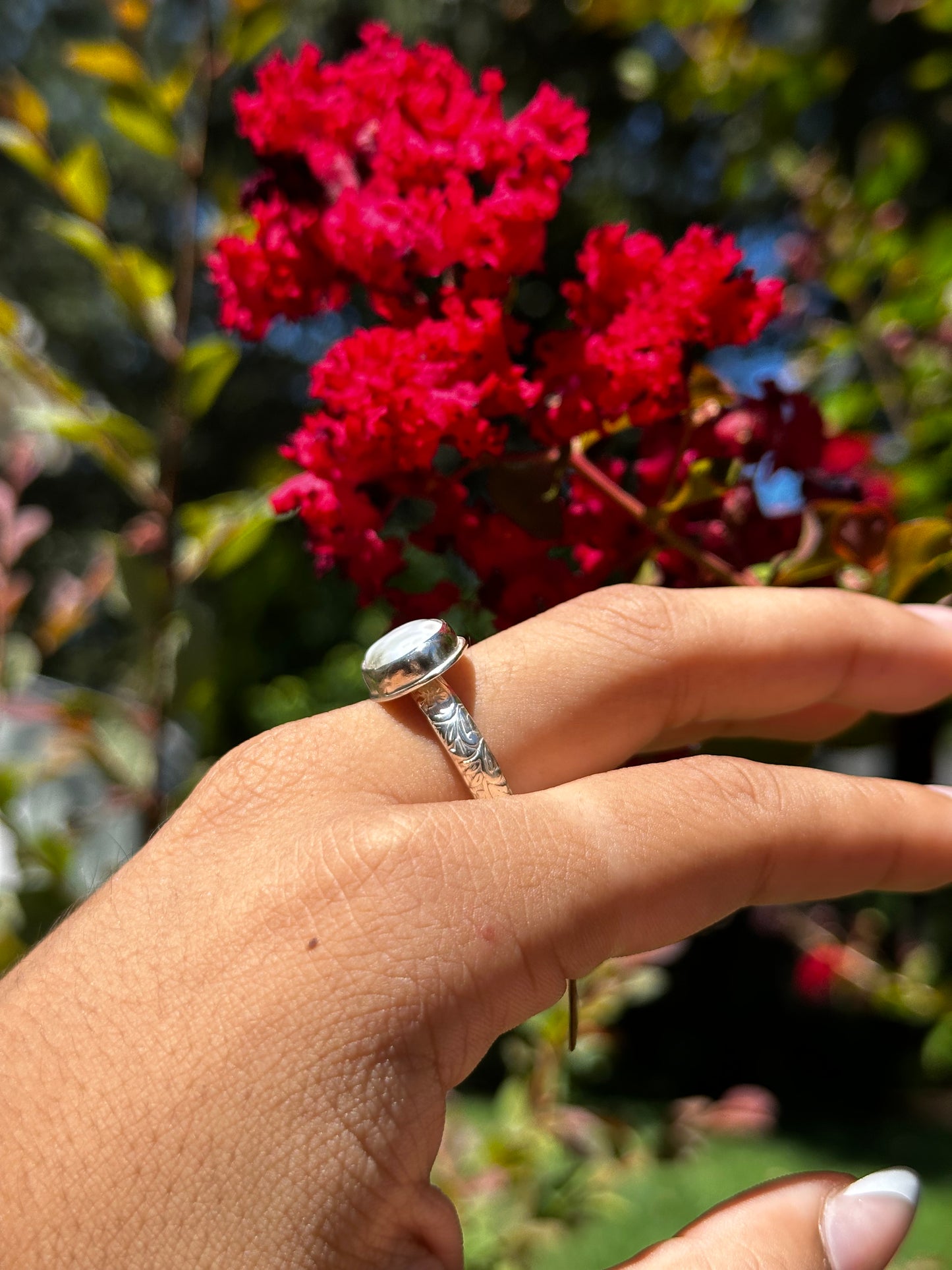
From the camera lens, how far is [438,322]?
0.72m

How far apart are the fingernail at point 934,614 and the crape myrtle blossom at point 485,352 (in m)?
0.12

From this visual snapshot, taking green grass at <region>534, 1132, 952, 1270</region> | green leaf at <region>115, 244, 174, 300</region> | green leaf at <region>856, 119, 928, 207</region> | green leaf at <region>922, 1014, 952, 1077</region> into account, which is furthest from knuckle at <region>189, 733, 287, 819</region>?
green grass at <region>534, 1132, 952, 1270</region>

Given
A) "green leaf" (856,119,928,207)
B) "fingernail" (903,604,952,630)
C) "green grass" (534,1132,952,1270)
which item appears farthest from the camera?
"green grass" (534,1132,952,1270)

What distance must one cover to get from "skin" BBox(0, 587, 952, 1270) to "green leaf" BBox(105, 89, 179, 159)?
878 millimetres

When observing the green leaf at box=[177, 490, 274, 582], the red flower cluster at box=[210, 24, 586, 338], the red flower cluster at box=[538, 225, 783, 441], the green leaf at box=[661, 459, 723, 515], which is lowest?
the green leaf at box=[661, 459, 723, 515]

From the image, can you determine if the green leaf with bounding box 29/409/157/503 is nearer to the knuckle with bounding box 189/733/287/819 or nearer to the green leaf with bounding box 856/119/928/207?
the knuckle with bounding box 189/733/287/819

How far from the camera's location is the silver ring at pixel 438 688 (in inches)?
26.0

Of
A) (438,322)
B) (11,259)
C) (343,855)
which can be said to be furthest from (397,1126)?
(11,259)

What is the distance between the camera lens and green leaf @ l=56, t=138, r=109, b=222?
1139mm

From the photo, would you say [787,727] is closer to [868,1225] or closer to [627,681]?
[627,681]

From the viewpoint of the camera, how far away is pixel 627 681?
0.74 meters

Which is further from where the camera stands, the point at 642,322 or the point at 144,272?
the point at 144,272

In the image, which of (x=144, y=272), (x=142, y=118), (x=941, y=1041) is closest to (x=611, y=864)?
(x=144, y=272)

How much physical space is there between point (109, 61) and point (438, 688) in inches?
36.8
